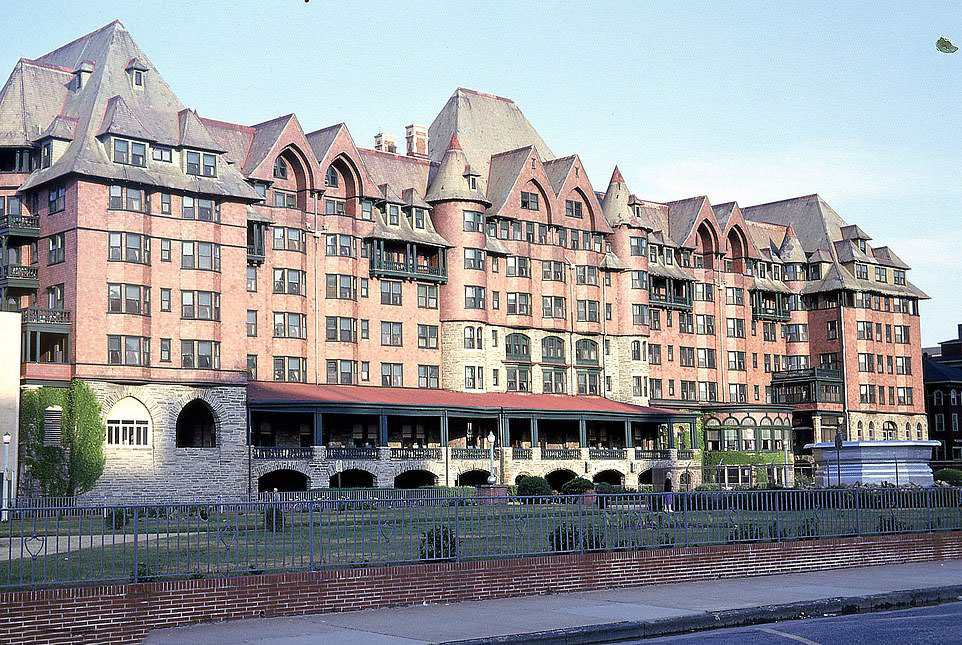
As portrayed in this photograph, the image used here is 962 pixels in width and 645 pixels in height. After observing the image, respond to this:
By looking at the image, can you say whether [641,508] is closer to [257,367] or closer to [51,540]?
[51,540]

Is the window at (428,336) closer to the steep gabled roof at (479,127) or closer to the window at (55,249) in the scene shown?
the steep gabled roof at (479,127)

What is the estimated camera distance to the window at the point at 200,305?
65562 millimetres

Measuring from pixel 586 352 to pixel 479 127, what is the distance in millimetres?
17767

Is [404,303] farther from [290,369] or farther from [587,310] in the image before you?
[587,310]

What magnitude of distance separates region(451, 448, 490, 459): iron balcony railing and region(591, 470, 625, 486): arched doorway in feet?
34.7

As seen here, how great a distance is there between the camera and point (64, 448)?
6041 centimetres

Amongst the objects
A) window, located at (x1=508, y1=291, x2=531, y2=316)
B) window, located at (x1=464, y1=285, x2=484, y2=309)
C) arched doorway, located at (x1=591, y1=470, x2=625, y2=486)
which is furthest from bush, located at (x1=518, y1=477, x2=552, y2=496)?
window, located at (x1=508, y1=291, x2=531, y2=316)

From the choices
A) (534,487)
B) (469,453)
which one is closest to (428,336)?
(469,453)

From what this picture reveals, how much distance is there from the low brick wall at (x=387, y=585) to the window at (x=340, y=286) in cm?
5012

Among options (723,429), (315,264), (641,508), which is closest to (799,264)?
(723,429)

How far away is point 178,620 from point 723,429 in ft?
264

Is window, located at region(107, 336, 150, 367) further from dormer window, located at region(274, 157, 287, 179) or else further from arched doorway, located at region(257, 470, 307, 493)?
dormer window, located at region(274, 157, 287, 179)

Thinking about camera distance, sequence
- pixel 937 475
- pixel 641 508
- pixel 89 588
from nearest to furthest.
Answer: pixel 89 588 → pixel 641 508 → pixel 937 475

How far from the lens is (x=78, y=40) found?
73.9 meters
